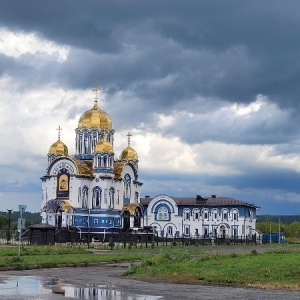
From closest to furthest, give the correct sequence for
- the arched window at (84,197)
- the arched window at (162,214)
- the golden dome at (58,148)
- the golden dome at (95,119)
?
1. the arched window at (84,197)
2. the golden dome at (58,148)
3. the golden dome at (95,119)
4. the arched window at (162,214)

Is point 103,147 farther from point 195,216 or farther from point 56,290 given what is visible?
point 56,290

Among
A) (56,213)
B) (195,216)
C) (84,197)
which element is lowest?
(195,216)

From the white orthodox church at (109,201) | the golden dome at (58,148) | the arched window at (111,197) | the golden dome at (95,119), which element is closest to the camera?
the white orthodox church at (109,201)

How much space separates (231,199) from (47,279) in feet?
263

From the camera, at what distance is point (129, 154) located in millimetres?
97812

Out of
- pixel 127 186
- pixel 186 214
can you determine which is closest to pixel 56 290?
pixel 127 186

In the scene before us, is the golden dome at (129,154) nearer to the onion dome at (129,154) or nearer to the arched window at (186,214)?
the onion dome at (129,154)

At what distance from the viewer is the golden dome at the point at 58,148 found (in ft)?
301

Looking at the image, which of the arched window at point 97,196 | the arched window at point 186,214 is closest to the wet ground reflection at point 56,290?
the arched window at point 97,196

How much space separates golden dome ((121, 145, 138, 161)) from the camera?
97.5 m

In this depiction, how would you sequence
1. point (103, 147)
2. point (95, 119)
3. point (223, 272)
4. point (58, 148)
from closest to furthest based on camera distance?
point (223, 272), point (103, 147), point (58, 148), point (95, 119)

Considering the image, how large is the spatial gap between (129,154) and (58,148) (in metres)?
12.1

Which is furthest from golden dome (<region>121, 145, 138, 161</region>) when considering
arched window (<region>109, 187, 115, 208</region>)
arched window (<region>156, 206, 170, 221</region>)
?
arched window (<region>109, 187, 115, 208</region>)

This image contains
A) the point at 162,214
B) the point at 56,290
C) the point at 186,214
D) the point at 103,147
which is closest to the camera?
the point at 56,290
